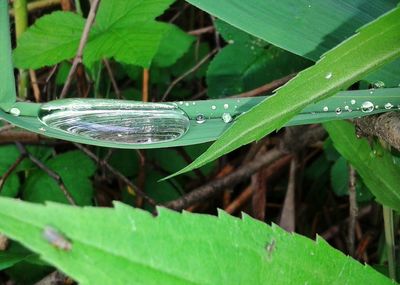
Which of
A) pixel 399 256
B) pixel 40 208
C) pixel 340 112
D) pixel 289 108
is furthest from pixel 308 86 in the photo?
pixel 399 256

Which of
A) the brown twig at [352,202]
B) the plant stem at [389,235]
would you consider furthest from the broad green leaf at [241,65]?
the plant stem at [389,235]

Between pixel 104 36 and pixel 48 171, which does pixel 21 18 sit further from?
pixel 48 171

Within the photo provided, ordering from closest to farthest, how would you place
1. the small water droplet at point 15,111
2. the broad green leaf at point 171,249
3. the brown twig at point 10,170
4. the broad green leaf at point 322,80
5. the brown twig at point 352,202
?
the broad green leaf at point 171,249 < the broad green leaf at point 322,80 < the small water droplet at point 15,111 < the brown twig at point 352,202 < the brown twig at point 10,170

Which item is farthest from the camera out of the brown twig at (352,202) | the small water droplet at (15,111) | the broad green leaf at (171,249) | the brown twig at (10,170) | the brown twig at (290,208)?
the brown twig at (290,208)

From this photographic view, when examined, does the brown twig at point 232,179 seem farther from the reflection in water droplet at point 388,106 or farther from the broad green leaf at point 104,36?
the reflection in water droplet at point 388,106

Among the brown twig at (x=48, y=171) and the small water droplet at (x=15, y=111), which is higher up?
the small water droplet at (x=15, y=111)

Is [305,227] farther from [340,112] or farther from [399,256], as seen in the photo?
[340,112]

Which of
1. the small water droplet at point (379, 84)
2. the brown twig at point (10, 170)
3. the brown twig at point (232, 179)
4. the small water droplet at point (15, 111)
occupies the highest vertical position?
the small water droplet at point (379, 84)
